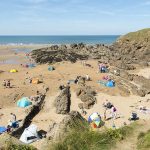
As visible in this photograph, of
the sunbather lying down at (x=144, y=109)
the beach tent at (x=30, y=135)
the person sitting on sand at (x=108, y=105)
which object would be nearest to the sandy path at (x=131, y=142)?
the beach tent at (x=30, y=135)

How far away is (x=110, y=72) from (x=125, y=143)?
91.3 ft

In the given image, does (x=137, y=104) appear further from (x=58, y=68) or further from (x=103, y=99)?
(x=58, y=68)

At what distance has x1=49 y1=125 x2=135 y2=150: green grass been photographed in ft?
31.6

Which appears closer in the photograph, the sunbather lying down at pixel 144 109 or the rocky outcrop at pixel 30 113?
the rocky outcrop at pixel 30 113

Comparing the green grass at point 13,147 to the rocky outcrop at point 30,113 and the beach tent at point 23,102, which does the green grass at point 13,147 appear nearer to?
the rocky outcrop at point 30,113

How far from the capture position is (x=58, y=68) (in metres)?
42.3

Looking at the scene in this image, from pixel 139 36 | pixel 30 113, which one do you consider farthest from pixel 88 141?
pixel 139 36

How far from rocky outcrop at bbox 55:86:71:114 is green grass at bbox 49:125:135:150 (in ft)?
45.2

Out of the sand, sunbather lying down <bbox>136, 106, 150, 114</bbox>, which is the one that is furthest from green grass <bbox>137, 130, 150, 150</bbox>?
sunbather lying down <bbox>136, 106, 150, 114</bbox>

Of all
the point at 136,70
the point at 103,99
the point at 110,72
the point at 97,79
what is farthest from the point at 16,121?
the point at 136,70

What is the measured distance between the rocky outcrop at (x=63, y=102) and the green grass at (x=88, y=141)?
1378cm

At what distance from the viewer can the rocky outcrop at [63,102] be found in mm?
24641

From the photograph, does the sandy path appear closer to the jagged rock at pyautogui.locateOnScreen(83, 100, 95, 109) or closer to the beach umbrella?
the jagged rock at pyautogui.locateOnScreen(83, 100, 95, 109)

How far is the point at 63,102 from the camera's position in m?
25.6
